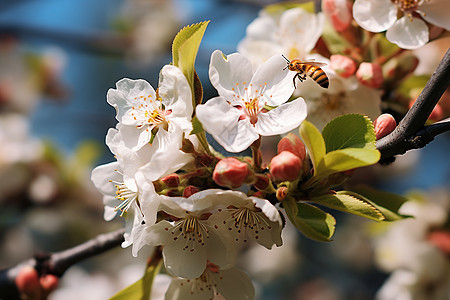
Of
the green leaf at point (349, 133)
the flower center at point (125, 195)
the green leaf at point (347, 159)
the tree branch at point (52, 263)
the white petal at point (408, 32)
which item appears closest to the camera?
the green leaf at point (347, 159)

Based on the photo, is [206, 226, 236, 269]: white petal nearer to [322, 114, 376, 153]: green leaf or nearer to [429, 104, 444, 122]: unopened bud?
[322, 114, 376, 153]: green leaf

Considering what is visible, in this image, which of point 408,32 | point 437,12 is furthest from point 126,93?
point 437,12

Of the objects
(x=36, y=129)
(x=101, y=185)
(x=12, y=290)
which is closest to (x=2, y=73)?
(x=36, y=129)

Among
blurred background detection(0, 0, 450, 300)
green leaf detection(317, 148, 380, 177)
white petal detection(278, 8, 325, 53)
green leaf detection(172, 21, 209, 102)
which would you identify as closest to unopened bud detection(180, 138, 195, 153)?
green leaf detection(172, 21, 209, 102)

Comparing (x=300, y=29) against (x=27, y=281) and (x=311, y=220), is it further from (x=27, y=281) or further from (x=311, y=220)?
(x=27, y=281)

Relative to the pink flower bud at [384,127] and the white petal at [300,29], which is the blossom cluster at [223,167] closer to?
the pink flower bud at [384,127]

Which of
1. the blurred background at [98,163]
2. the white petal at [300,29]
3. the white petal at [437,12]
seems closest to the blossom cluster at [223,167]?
the white petal at [300,29]

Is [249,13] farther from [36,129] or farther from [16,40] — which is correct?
[36,129]
